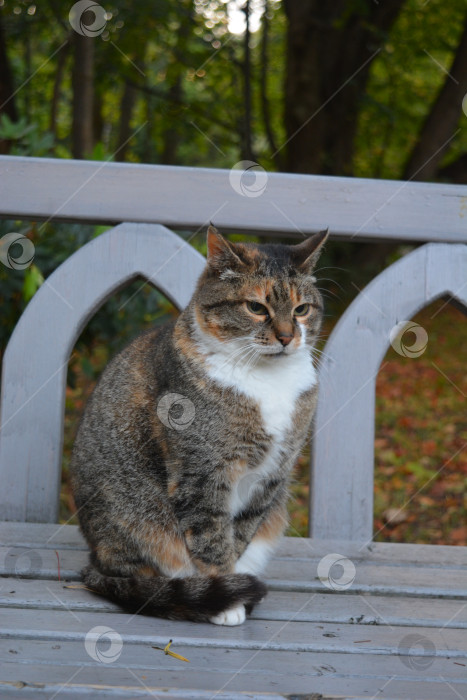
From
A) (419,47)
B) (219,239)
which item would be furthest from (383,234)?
(419,47)

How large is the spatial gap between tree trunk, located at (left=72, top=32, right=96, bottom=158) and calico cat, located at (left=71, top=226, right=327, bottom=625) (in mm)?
2988

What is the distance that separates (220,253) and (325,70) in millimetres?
5819

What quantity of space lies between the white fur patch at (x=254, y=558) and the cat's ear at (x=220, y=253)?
0.78m

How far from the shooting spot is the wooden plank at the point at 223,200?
2.45 m

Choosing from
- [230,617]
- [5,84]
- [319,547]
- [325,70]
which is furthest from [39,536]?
[325,70]

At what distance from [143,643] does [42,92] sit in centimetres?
856

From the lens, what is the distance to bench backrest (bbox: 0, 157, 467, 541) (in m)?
2.42

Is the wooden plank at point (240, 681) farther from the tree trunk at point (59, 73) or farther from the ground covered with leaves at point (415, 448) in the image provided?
the tree trunk at point (59, 73)

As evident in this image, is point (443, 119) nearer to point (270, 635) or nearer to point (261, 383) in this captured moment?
point (261, 383)

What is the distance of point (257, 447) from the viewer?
2.05 metres

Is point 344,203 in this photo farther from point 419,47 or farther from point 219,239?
point 419,47

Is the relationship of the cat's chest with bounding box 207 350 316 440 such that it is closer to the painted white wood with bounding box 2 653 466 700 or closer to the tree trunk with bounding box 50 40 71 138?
the painted white wood with bounding box 2 653 466 700

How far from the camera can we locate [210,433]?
200 centimetres

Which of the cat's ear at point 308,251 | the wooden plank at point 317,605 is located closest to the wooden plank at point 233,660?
the wooden plank at point 317,605
